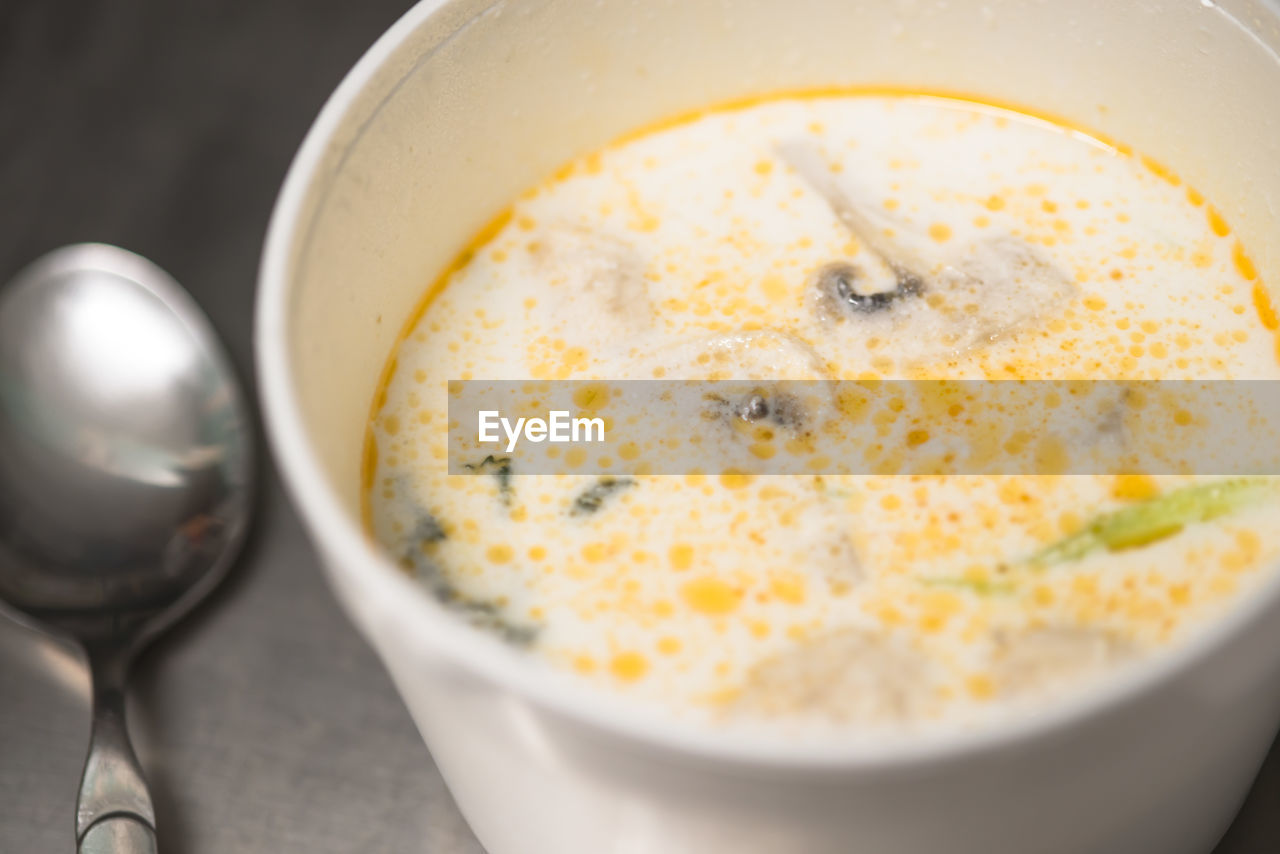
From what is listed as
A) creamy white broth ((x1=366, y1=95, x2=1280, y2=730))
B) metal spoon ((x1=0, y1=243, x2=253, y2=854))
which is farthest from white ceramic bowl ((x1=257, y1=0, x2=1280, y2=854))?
metal spoon ((x1=0, y1=243, x2=253, y2=854))

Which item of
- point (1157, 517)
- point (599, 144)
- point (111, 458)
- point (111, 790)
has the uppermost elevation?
point (599, 144)

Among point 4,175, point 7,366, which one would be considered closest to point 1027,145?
point 7,366

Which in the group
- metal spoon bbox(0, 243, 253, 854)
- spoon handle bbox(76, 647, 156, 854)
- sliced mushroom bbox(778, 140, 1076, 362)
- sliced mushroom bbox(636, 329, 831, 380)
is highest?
sliced mushroom bbox(778, 140, 1076, 362)

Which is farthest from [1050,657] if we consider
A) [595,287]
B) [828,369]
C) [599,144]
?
[599,144]

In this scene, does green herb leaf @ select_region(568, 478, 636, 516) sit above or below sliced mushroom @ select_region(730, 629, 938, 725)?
above

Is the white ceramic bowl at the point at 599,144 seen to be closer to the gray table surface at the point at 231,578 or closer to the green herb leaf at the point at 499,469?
the green herb leaf at the point at 499,469

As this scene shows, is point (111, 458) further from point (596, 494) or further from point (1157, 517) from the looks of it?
point (1157, 517)

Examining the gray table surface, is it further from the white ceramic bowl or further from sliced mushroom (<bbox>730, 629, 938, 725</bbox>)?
sliced mushroom (<bbox>730, 629, 938, 725</bbox>)
